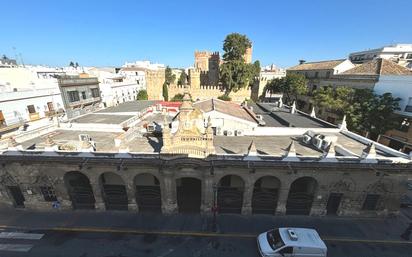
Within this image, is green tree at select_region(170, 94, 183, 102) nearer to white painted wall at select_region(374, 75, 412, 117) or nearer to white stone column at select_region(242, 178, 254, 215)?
white painted wall at select_region(374, 75, 412, 117)

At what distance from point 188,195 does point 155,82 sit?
168 feet

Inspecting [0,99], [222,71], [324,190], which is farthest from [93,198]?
[222,71]

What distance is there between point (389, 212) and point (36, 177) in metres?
32.3

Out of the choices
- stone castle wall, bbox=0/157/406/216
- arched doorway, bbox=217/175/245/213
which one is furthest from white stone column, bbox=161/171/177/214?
arched doorway, bbox=217/175/245/213

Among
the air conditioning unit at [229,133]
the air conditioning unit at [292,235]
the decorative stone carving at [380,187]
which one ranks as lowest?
the air conditioning unit at [292,235]

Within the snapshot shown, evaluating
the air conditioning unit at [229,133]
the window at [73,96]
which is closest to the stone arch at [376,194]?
the air conditioning unit at [229,133]

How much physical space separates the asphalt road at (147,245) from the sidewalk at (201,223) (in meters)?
0.62

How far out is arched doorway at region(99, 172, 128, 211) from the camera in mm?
18352

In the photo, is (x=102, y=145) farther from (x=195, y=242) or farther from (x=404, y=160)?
(x=404, y=160)

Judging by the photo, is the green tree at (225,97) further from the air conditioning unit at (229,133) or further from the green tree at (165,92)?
the air conditioning unit at (229,133)

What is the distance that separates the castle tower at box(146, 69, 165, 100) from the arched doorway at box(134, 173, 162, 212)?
4931 centimetres

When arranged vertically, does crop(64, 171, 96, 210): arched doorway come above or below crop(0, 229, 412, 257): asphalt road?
above

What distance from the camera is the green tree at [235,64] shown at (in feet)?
176

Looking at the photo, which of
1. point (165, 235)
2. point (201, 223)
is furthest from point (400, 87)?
point (165, 235)
